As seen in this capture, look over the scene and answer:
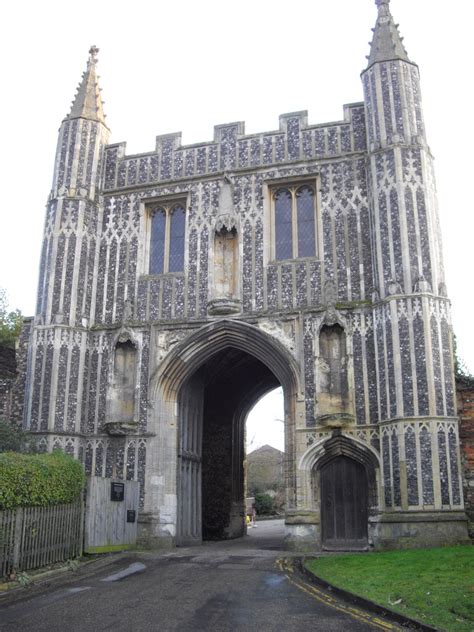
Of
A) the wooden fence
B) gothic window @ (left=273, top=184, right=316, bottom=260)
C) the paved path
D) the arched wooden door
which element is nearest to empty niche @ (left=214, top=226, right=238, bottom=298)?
gothic window @ (left=273, top=184, right=316, bottom=260)

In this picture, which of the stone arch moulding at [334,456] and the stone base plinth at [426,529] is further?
the stone arch moulding at [334,456]

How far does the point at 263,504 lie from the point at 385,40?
29.2 metres

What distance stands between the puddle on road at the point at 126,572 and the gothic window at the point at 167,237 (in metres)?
8.21

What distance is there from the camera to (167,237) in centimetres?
1966

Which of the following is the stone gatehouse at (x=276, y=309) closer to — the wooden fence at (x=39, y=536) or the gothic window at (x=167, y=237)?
the gothic window at (x=167, y=237)

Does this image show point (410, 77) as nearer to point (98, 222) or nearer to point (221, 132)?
point (221, 132)

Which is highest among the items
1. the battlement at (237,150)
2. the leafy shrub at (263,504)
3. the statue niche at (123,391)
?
the battlement at (237,150)

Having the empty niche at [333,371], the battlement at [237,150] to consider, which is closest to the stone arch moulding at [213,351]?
the empty niche at [333,371]

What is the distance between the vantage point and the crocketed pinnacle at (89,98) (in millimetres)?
20584

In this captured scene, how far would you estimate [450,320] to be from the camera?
53.0ft

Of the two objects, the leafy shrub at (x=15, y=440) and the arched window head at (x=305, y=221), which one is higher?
the arched window head at (x=305, y=221)

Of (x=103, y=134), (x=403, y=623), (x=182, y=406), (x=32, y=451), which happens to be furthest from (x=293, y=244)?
(x=403, y=623)

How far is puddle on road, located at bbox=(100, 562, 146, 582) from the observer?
1200cm

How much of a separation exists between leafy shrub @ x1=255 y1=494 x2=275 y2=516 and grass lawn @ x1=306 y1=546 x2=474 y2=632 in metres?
27.5
